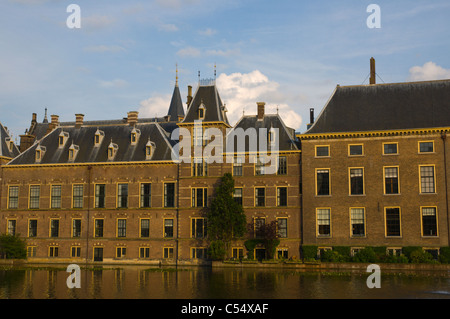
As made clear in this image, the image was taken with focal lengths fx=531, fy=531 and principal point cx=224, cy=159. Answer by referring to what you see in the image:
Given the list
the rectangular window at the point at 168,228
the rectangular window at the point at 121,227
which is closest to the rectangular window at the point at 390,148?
the rectangular window at the point at 168,228

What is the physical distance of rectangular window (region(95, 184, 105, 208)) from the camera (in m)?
54.8

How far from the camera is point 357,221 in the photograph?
47.4 m

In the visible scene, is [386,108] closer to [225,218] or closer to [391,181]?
[391,181]

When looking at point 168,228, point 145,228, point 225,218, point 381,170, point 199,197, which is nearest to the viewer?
point 381,170

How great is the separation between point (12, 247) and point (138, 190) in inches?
544

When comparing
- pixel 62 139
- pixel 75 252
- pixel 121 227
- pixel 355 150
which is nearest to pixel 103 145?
pixel 62 139

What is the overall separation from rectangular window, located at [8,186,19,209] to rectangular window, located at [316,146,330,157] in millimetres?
32093

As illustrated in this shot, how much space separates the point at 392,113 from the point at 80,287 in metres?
31.3

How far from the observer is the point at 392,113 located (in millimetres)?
48469

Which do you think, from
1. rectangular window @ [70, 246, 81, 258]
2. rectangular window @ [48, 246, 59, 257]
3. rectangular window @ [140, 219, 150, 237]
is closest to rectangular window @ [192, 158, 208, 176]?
rectangular window @ [140, 219, 150, 237]

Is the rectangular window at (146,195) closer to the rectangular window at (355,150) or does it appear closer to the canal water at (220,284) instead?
the canal water at (220,284)
